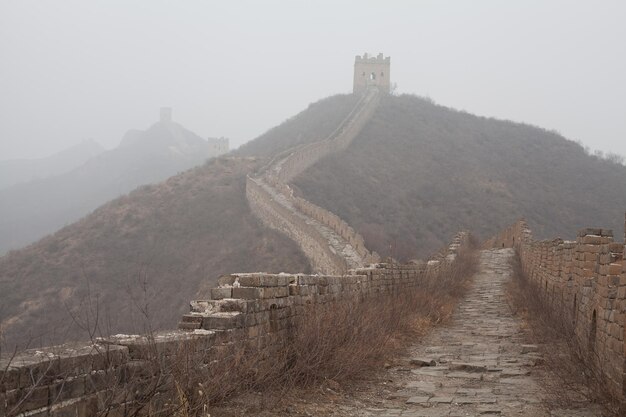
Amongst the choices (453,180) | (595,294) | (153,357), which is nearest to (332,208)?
(453,180)

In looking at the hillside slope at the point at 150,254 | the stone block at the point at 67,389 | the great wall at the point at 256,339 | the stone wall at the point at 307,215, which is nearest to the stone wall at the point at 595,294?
the great wall at the point at 256,339

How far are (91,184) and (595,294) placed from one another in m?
114

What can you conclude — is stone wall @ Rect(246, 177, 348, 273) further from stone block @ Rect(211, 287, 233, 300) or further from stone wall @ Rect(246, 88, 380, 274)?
stone block @ Rect(211, 287, 233, 300)

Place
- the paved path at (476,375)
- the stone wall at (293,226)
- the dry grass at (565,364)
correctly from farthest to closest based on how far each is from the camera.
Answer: the stone wall at (293,226), the paved path at (476,375), the dry grass at (565,364)

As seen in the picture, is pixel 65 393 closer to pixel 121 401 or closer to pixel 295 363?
pixel 121 401

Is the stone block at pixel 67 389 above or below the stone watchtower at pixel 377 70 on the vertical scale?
below

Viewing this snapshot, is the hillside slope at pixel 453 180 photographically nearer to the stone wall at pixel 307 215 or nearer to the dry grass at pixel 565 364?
the stone wall at pixel 307 215

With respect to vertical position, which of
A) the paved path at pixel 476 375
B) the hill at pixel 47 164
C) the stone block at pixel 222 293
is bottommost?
the paved path at pixel 476 375

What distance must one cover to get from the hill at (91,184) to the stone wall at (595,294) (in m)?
63.8

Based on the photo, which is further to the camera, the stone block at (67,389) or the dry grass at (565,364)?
the dry grass at (565,364)

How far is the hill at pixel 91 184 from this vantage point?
85125 mm

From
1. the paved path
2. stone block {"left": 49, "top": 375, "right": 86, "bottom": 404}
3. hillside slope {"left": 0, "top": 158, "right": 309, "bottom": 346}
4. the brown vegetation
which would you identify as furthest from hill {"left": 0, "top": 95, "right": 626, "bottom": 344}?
stone block {"left": 49, "top": 375, "right": 86, "bottom": 404}

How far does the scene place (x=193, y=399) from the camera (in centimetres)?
532

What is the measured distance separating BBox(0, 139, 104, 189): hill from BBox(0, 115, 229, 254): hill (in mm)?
16590
